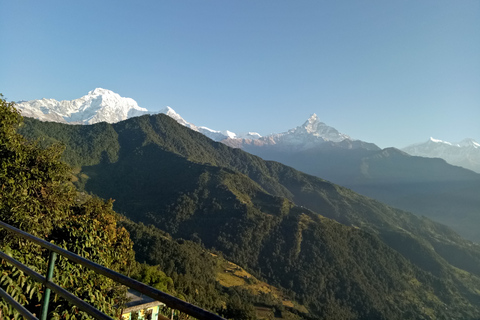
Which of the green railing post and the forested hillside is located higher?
the green railing post

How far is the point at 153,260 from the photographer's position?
99.5 m

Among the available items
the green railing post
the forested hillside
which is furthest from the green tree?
the forested hillside

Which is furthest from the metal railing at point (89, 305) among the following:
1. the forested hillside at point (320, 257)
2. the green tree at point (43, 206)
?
the forested hillside at point (320, 257)

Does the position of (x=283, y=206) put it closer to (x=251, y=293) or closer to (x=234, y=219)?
(x=234, y=219)

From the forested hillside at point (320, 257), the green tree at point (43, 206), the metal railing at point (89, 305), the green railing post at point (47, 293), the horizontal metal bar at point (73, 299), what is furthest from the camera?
the forested hillside at point (320, 257)

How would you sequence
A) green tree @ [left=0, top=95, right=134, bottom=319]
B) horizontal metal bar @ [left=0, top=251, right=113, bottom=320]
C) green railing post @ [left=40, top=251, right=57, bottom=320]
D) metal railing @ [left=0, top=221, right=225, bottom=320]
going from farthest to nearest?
green tree @ [left=0, top=95, right=134, bottom=319]
green railing post @ [left=40, top=251, right=57, bottom=320]
horizontal metal bar @ [left=0, top=251, right=113, bottom=320]
metal railing @ [left=0, top=221, right=225, bottom=320]

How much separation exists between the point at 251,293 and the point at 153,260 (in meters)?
41.4

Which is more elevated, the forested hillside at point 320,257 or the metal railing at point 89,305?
the metal railing at point 89,305

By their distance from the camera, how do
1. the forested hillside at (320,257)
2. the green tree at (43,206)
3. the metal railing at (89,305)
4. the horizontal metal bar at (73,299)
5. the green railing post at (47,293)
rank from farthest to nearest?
the forested hillside at (320,257)
the green tree at (43,206)
the green railing post at (47,293)
the horizontal metal bar at (73,299)
the metal railing at (89,305)

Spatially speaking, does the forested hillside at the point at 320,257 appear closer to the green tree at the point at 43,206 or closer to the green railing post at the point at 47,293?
the green tree at the point at 43,206

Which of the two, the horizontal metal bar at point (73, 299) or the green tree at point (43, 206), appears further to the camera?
the green tree at point (43, 206)

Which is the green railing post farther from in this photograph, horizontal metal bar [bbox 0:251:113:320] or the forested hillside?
the forested hillside

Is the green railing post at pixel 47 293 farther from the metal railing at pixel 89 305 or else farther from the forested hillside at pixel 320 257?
the forested hillside at pixel 320 257

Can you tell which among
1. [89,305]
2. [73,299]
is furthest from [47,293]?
[89,305]
